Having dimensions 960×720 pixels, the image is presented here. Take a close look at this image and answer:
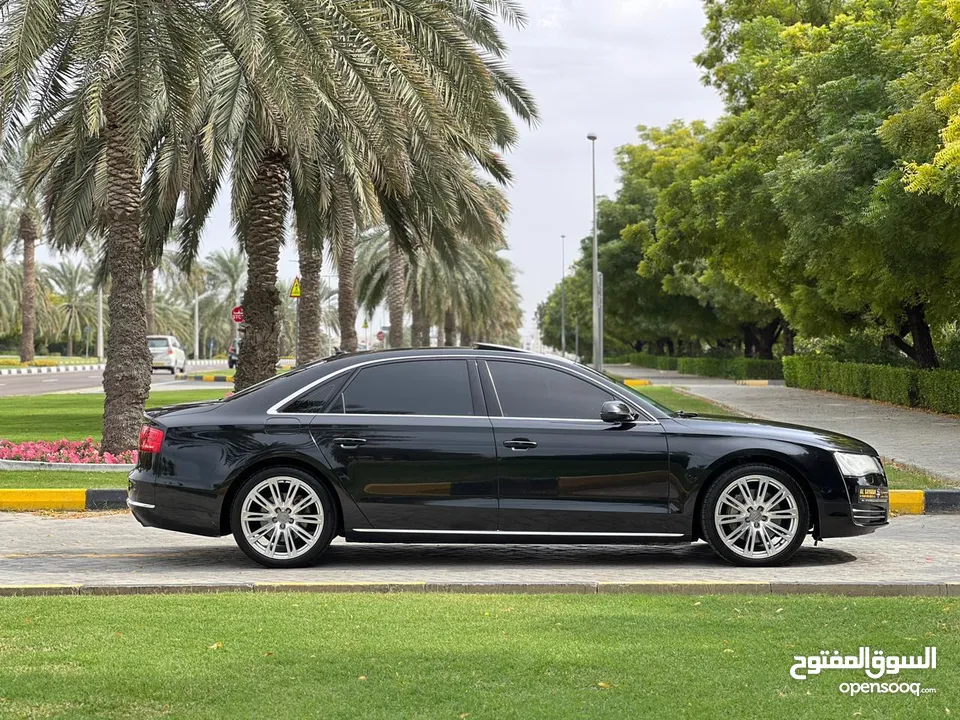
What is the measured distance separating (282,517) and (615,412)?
7.72 feet

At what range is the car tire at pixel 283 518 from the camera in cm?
895

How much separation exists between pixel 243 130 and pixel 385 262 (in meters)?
30.7

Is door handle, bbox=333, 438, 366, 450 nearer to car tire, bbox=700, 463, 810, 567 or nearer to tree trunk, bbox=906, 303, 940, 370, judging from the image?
car tire, bbox=700, 463, 810, 567

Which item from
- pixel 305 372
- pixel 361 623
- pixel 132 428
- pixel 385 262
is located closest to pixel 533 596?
pixel 361 623

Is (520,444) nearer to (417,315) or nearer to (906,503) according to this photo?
(906,503)

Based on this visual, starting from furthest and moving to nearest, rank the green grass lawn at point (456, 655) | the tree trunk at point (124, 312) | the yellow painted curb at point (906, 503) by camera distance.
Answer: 1. the tree trunk at point (124, 312)
2. the yellow painted curb at point (906, 503)
3. the green grass lawn at point (456, 655)

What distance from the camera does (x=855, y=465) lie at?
30.1 ft

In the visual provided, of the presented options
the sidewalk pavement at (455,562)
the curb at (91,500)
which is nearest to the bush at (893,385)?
the curb at (91,500)

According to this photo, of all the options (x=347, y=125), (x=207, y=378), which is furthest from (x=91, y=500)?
(x=207, y=378)

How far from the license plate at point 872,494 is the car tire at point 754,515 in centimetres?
40

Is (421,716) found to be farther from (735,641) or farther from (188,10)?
(188,10)

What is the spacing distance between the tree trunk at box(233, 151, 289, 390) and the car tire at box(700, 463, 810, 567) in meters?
12.8

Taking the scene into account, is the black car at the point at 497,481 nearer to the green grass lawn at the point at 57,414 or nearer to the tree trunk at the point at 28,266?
the green grass lawn at the point at 57,414

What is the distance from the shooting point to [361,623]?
671 cm
